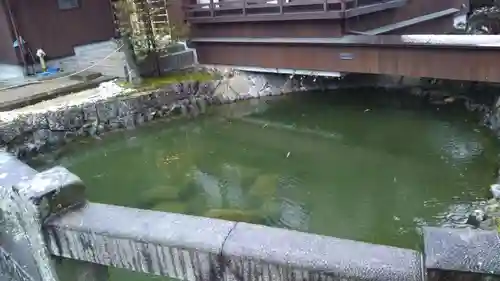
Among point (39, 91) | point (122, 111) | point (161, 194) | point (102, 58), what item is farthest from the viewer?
point (102, 58)

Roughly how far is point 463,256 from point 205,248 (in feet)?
3.11

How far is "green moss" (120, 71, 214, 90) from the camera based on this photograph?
13992 millimetres

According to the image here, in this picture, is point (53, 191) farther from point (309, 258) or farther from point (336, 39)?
point (336, 39)

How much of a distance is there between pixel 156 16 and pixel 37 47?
4696 millimetres

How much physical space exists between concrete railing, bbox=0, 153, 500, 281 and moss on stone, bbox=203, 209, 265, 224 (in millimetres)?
5332

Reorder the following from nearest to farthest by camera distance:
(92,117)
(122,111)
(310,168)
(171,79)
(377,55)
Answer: (310,168), (377,55), (92,117), (122,111), (171,79)

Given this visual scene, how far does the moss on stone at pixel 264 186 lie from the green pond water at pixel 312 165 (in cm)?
2

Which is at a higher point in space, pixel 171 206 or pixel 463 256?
pixel 463 256

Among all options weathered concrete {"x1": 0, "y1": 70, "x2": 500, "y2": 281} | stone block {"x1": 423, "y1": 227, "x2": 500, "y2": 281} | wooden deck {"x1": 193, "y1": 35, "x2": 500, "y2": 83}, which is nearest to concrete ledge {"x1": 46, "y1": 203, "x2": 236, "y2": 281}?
weathered concrete {"x1": 0, "y1": 70, "x2": 500, "y2": 281}

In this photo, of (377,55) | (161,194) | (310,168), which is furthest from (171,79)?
(310,168)

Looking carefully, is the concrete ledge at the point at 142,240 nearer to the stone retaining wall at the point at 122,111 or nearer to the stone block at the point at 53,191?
the stone block at the point at 53,191

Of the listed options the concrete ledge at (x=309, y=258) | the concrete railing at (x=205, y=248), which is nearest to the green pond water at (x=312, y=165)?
the concrete railing at (x=205, y=248)

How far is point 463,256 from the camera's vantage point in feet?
4.50

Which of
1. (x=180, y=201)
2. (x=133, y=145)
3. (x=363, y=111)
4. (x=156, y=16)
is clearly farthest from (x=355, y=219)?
(x=156, y=16)
